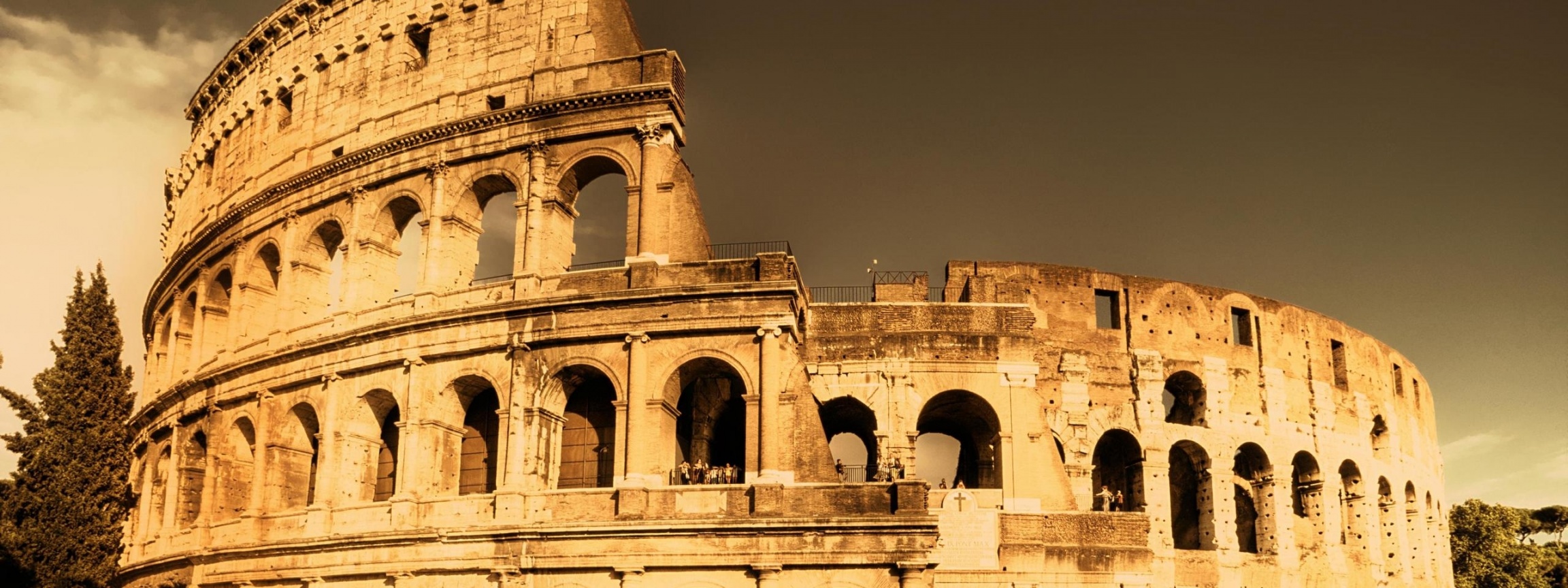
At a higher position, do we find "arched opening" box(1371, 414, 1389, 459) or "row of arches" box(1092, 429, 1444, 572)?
"arched opening" box(1371, 414, 1389, 459)

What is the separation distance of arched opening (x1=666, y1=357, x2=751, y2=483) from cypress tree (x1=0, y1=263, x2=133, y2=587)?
12181mm

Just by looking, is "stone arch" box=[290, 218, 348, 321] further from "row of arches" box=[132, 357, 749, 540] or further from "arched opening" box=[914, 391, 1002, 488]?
"arched opening" box=[914, 391, 1002, 488]

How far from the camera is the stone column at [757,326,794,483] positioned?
68.2 feet

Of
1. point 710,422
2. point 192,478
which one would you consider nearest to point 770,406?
point 710,422

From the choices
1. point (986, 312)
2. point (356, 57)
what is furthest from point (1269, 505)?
point (356, 57)

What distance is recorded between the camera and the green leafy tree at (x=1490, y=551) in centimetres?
4538

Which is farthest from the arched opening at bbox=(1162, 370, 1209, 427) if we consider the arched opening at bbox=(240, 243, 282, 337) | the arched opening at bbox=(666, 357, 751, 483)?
the arched opening at bbox=(240, 243, 282, 337)

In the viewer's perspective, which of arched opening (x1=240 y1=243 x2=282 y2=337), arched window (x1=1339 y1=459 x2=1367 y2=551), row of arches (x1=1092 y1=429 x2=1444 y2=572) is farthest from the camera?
arched window (x1=1339 y1=459 x2=1367 y2=551)

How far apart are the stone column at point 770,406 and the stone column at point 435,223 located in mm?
6582

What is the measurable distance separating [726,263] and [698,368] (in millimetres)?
1822

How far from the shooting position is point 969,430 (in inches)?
1119

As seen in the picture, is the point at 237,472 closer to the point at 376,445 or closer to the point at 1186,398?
the point at 376,445

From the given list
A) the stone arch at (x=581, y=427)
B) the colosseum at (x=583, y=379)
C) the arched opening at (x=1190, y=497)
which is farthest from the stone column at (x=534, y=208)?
the arched opening at (x=1190, y=497)

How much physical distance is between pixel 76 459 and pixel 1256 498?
2654 cm
